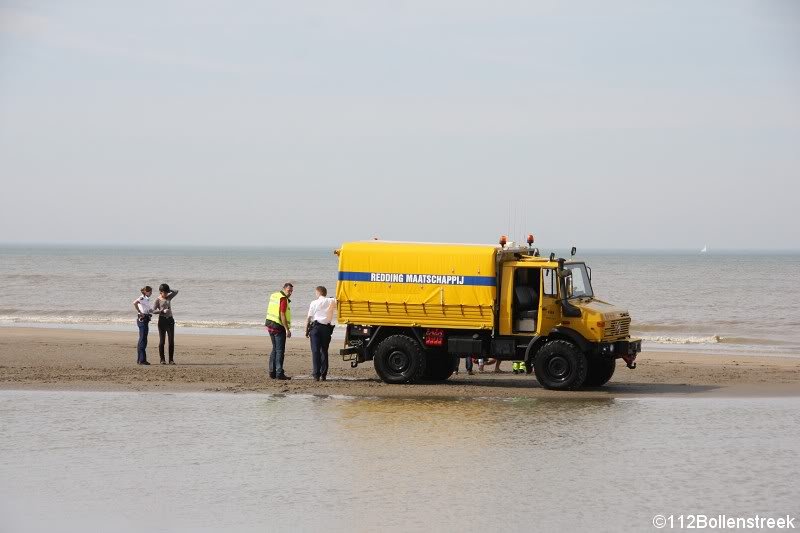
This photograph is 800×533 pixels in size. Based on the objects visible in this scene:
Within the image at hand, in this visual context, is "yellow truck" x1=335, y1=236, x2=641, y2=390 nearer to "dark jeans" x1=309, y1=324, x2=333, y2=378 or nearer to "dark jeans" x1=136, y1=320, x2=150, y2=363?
"dark jeans" x1=309, y1=324, x2=333, y2=378

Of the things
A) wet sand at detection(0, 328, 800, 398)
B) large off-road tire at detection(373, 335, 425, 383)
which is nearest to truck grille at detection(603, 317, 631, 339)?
wet sand at detection(0, 328, 800, 398)

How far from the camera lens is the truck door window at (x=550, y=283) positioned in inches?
698

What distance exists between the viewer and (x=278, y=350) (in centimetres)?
1895

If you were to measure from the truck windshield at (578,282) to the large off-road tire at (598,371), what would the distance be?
1150mm

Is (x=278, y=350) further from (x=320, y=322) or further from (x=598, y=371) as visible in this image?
(x=598, y=371)

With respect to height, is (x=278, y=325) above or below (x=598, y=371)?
above

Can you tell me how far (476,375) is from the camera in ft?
67.1

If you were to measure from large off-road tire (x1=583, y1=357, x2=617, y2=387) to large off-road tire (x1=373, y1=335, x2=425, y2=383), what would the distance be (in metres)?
2.92

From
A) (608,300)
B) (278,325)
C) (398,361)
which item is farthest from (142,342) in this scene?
(608,300)

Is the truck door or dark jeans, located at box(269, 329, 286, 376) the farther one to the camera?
dark jeans, located at box(269, 329, 286, 376)

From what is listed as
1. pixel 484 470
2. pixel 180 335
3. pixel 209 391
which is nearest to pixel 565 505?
pixel 484 470

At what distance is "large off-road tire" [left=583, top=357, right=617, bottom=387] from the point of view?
18281 mm

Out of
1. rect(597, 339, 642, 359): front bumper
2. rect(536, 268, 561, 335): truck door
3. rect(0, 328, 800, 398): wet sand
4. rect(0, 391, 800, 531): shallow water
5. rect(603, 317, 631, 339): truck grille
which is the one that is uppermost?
rect(536, 268, 561, 335): truck door

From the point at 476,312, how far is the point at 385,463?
6687 mm
